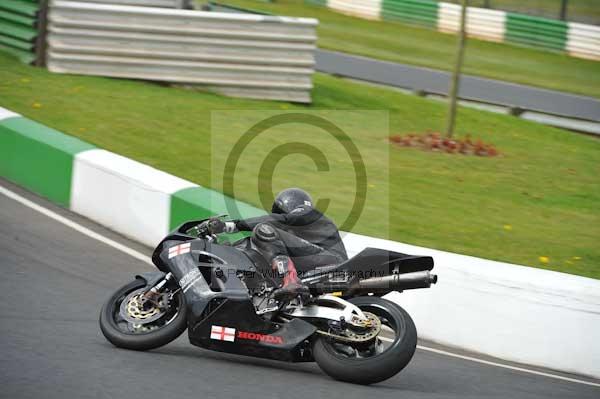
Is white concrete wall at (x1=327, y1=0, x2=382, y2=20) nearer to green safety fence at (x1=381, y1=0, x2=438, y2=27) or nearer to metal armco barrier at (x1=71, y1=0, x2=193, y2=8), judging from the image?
green safety fence at (x1=381, y1=0, x2=438, y2=27)

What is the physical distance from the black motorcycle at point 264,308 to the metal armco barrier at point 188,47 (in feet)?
27.4

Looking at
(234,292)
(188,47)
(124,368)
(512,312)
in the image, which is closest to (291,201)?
(234,292)

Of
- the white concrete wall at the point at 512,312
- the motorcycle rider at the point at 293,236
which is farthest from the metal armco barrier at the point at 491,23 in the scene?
the motorcycle rider at the point at 293,236

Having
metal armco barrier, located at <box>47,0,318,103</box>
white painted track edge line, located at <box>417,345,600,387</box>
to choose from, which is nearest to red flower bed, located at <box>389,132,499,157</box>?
metal armco barrier, located at <box>47,0,318,103</box>

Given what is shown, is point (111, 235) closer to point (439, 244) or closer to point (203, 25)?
point (439, 244)

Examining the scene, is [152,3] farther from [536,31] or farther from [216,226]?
[536,31]

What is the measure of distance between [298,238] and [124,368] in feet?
4.88

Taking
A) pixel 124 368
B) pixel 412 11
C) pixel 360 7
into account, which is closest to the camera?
pixel 124 368

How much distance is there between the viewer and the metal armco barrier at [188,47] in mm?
14945

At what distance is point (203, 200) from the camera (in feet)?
31.4

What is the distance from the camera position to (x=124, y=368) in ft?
21.1

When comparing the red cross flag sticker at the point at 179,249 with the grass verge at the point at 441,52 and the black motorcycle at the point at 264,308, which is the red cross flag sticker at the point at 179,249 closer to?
the black motorcycle at the point at 264,308

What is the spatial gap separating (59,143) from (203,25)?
15.3ft

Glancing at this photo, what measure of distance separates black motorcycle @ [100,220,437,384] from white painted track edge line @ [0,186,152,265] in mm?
2494
